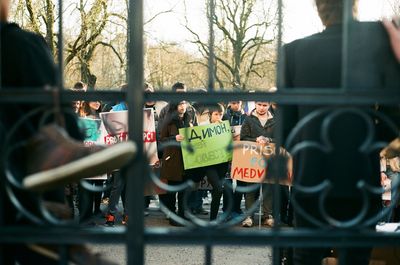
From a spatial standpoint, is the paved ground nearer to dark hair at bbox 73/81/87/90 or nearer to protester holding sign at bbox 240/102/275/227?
protester holding sign at bbox 240/102/275/227

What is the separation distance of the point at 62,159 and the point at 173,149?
4.85 metres

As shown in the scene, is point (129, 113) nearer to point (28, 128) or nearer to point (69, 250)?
point (28, 128)

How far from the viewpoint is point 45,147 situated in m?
2.04

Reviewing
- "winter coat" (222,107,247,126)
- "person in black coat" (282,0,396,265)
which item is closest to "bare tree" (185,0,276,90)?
"person in black coat" (282,0,396,265)

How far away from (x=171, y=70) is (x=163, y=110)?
282 cm

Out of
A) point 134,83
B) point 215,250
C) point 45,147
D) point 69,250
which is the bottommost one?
point 215,250

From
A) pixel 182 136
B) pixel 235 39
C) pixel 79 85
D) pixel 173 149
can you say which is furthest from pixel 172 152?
pixel 235 39

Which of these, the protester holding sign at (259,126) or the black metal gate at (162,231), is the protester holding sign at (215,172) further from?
the black metal gate at (162,231)

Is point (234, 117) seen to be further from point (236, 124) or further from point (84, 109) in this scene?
point (84, 109)

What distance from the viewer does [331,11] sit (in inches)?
99.5

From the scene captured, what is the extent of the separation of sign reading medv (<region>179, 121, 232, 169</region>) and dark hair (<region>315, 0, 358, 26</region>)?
13.6ft

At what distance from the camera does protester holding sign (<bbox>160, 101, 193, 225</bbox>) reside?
6.80 m

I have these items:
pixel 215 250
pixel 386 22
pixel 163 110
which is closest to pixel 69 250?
pixel 386 22

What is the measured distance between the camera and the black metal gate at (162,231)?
2.04 m
